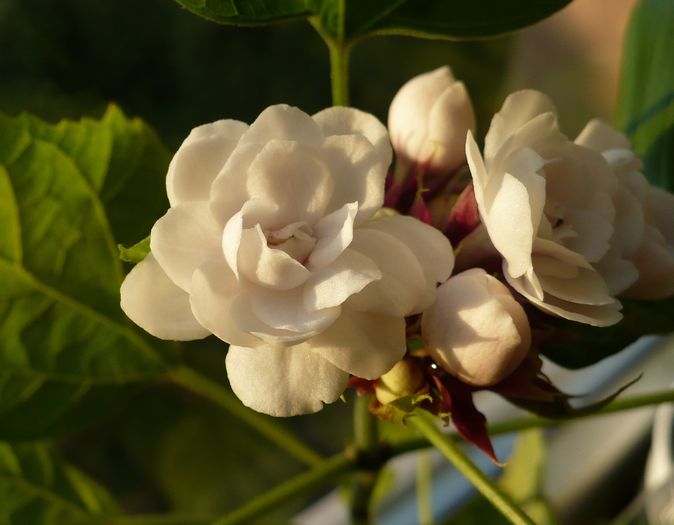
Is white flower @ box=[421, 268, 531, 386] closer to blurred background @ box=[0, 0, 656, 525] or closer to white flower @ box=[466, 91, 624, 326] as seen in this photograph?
white flower @ box=[466, 91, 624, 326]

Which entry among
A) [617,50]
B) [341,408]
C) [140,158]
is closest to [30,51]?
[140,158]

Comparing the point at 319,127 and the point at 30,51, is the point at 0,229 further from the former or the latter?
the point at 30,51

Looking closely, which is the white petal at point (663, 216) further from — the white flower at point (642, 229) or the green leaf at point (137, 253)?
the green leaf at point (137, 253)

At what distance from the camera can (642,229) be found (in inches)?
13.0

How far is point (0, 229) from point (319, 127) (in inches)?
7.6

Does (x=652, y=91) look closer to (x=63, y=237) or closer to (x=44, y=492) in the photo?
(x=63, y=237)

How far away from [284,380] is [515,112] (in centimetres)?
14

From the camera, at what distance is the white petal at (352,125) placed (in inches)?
11.5

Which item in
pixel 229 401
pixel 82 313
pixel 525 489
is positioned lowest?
pixel 525 489

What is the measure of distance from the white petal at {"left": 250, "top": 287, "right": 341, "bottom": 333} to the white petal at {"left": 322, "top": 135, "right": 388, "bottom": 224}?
0.04 metres

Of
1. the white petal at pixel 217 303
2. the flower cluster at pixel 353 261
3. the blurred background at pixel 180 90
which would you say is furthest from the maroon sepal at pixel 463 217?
the blurred background at pixel 180 90

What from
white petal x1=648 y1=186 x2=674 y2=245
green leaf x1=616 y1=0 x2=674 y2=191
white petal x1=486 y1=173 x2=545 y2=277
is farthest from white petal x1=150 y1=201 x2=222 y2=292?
green leaf x1=616 y1=0 x2=674 y2=191

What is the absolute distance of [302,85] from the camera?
3.24 ft

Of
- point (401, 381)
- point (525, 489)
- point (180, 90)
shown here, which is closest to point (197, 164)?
point (401, 381)
